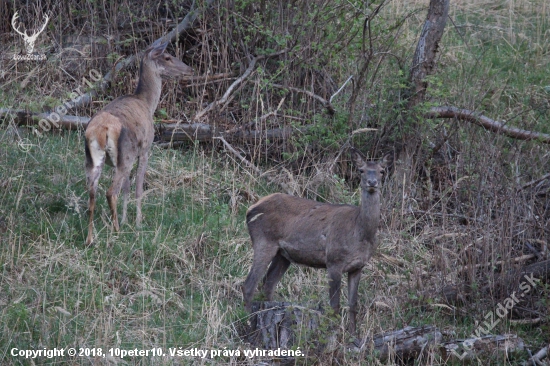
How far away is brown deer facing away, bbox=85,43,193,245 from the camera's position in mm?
8445

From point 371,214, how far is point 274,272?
3.63ft

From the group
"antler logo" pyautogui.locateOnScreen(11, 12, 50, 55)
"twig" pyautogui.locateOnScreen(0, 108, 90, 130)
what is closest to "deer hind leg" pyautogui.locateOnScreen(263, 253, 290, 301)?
"twig" pyautogui.locateOnScreen(0, 108, 90, 130)

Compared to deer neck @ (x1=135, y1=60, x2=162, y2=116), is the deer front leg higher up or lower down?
lower down

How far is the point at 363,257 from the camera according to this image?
22.5 ft

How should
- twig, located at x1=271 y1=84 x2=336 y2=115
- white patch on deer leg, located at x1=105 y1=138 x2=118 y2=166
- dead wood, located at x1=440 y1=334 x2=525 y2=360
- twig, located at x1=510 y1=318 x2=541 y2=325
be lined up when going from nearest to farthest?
dead wood, located at x1=440 y1=334 x2=525 y2=360 → twig, located at x1=510 y1=318 x2=541 y2=325 → white patch on deer leg, located at x1=105 y1=138 x2=118 y2=166 → twig, located at x1=271 y1=84 x2=336 y2=115

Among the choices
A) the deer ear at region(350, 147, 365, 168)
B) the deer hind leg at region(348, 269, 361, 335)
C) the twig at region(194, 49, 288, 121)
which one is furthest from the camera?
the twig at region(194, 49, 288, 121)

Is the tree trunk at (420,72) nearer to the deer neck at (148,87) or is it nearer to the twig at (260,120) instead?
the twig at (260,120)

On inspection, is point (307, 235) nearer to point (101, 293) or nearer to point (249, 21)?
point (101, 293)

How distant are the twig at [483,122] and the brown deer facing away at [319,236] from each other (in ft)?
10.9

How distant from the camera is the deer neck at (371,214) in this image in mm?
6824

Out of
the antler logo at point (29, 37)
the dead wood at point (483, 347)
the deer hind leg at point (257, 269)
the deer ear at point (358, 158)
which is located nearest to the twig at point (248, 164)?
the deer hind leg at point (257, 269)

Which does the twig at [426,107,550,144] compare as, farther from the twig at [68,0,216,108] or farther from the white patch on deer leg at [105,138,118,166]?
the white patch on deer leg at [105,138,118,166]

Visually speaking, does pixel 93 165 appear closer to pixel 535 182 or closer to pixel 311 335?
pixel 311 335

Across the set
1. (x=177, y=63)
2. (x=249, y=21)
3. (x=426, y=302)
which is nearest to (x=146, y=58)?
(x=177, y=63)
